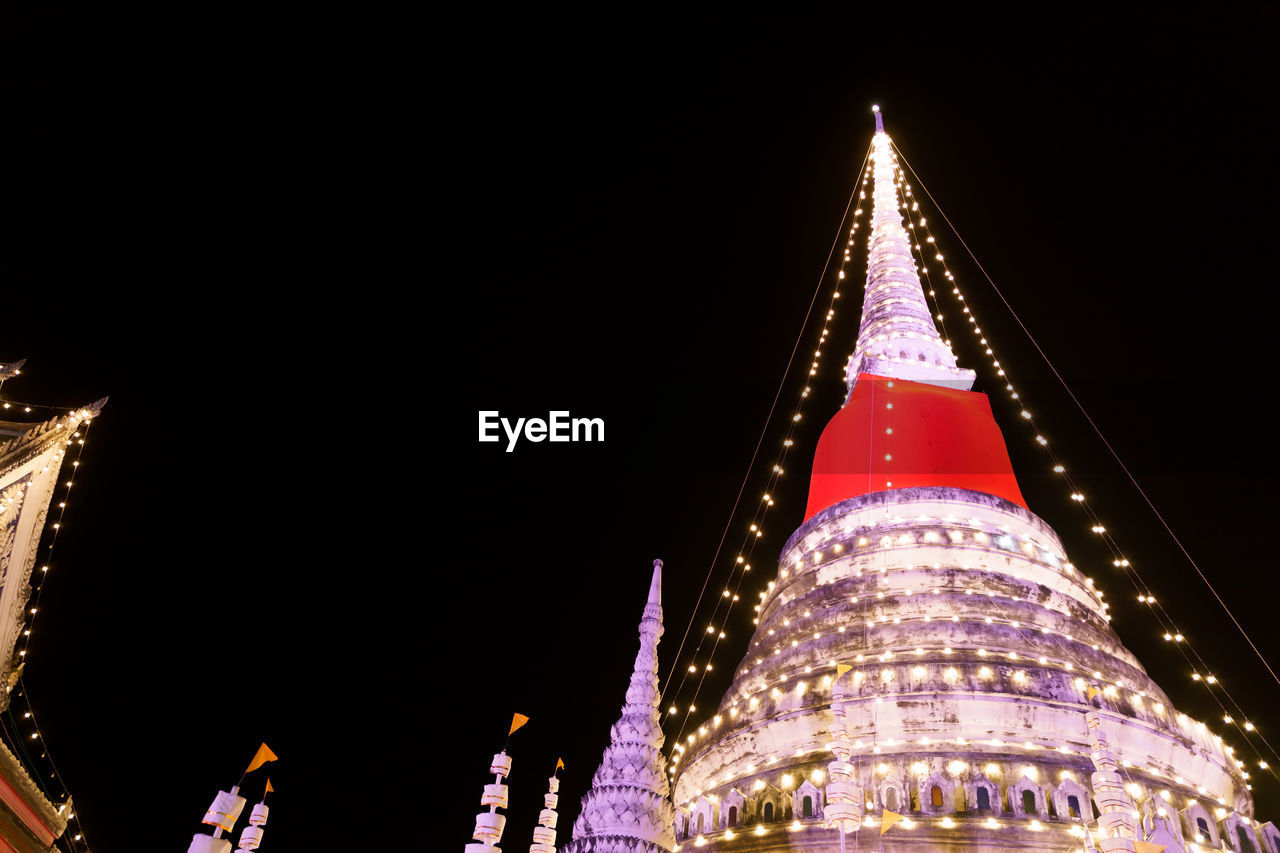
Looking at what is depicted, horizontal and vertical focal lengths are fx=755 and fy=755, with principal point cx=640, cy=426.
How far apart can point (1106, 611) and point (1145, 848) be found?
40.1ft

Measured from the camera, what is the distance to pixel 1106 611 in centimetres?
1930

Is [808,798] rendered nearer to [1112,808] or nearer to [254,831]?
[1112,808]

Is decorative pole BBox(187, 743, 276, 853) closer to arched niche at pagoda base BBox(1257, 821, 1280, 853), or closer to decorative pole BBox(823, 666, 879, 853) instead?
decorative pole BBox(823, 666, 879, 853)

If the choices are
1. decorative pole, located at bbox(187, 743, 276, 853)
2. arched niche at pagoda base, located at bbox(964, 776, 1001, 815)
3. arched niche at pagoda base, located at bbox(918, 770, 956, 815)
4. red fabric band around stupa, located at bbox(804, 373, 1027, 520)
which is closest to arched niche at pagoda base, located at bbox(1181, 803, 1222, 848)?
arched niche at pagoda base, located at bbox(964, 776, 1001, 815)

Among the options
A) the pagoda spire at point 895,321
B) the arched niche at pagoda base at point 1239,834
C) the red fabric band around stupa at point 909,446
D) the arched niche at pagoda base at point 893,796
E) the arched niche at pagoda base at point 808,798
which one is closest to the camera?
the arched niche at pagoda base at point 893,796

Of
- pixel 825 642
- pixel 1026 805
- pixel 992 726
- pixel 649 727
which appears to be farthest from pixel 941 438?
pixel 649 727

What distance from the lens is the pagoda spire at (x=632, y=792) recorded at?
1098cm

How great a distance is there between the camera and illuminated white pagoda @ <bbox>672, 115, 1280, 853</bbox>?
1203cm

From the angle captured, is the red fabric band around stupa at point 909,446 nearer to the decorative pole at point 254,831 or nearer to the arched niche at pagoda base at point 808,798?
the arched niche at pagoda base at point 808,798

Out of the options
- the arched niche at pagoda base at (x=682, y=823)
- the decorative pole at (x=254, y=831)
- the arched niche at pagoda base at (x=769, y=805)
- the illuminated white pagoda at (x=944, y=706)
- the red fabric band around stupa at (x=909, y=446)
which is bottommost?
the decorative pole at (x=254, y=831)

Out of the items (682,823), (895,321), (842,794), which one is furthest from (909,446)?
(842,794)

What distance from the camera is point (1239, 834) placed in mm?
12969

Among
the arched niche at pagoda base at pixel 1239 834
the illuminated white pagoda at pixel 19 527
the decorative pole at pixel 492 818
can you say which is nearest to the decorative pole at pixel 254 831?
the decorative pole at pixel 492 818

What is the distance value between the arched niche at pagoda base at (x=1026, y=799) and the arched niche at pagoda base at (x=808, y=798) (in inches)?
120
